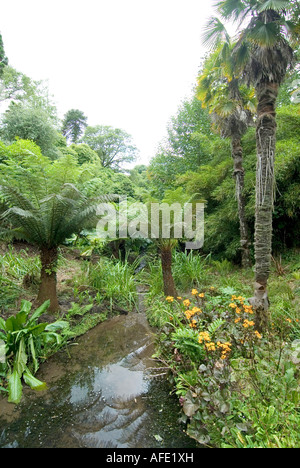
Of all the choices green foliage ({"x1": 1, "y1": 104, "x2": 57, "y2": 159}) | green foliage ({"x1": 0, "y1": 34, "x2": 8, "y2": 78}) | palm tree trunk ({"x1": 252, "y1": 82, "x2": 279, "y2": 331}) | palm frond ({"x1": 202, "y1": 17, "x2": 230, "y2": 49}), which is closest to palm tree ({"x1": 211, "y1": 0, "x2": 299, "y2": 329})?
palm tree trunk ({"x1": 252, "y1": 82, "x2": 279, "y2": 331})

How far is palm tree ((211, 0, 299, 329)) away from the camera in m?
2.92

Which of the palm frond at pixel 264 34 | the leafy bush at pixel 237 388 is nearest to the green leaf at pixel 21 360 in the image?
the leafy bush at pixel 237 388

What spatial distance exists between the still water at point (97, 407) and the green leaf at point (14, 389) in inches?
2.7

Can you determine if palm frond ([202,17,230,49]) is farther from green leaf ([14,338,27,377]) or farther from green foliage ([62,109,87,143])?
green foliage ([62,109,87,143])

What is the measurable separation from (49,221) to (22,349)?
1570 mm

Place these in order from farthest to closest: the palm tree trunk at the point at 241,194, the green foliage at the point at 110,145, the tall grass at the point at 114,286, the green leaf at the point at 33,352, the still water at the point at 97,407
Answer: the green foliage at the point at 110,145 → the palm tree trunk at the point at 241,194 → the tall grass at the point at 114,286 → the green leaf at the point at 33,352 → the still water at the point at 97,407

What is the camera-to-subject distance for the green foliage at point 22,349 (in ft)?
6.71

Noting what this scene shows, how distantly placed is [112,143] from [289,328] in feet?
77.0

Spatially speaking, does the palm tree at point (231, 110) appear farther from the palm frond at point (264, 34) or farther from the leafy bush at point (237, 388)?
the leafy bush at point (237, 388)

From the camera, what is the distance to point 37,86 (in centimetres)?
1573

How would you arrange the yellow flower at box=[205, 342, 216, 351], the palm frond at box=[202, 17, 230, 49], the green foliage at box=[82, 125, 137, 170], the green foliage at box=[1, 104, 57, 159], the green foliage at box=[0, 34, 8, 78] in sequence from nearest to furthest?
the yellow flower at box=[205, 342, 216, 351] → the palm frond at box=[202, 17, 230, 49] → the green foliage at box=[1, 104, 57, 159] → the green foliage at box=[0, 34, 8, 78] → the green foliage at box=[82, 125, 137, 170]

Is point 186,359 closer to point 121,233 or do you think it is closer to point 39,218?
point 39,218

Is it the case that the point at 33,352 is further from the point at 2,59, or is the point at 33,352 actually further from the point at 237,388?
the point at 2,59
